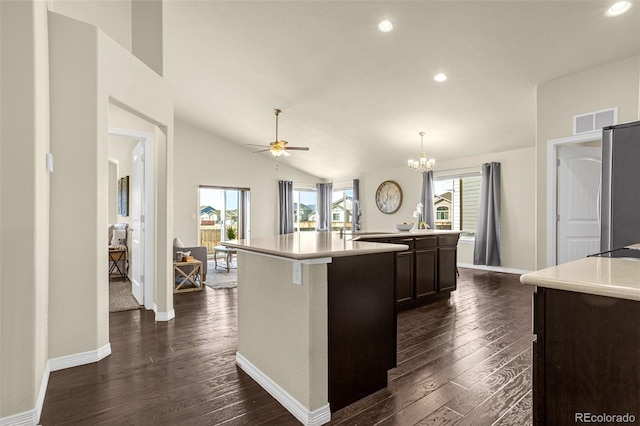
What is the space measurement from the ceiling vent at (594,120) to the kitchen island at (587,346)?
3.52 metres

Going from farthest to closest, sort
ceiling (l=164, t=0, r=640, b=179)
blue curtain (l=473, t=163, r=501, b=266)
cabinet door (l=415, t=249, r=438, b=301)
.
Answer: blue curtain (l=473, t=163, r=501, b=266), cabinet door (l=415, t=249, r=438, b=301), ceiling (l=164, t=0, r=640, b=179)

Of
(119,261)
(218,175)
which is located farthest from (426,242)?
(218,175)

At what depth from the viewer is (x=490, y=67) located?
4.02 meters

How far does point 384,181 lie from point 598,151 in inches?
192

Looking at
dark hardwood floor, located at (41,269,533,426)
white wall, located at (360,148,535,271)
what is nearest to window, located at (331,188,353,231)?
white wall, located at (360,148,535,271)

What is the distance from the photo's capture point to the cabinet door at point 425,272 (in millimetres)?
4047

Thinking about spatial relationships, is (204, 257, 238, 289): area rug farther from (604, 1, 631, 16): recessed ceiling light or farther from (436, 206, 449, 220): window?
(604, 1, 631, 16): recessed ceiling light

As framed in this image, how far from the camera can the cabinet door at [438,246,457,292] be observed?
172 inches

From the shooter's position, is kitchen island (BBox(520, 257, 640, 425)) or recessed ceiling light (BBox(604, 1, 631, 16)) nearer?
kitchen island (BBox(520, 257, 640, 425))

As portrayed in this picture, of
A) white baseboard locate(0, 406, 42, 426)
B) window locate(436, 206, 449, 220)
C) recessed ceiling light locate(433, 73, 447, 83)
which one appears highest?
recessed ceiling light locate(433, 73, 447, 83)

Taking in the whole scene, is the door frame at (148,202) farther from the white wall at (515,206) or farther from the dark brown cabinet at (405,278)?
the white wall at (515,206)

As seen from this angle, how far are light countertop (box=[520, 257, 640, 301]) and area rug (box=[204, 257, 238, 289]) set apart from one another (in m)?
4.80

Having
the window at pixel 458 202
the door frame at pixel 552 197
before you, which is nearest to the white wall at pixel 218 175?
the window at pixel 458 202

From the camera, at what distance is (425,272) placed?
13.6 ft
